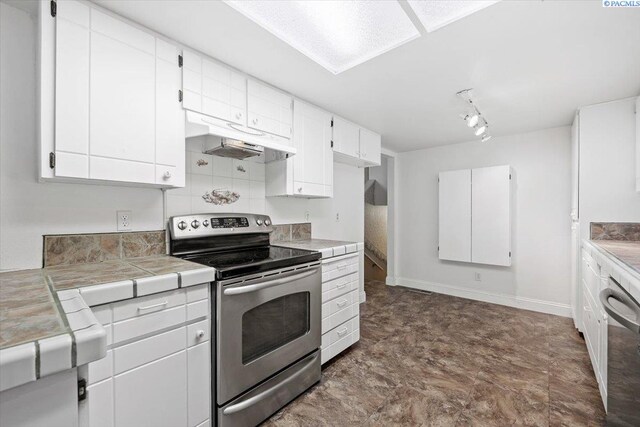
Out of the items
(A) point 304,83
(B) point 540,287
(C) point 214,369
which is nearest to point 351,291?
(C) point 214,369

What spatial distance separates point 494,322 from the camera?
10.1ft

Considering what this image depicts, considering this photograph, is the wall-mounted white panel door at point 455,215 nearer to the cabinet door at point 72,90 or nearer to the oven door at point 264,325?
the oven door at point 264,325

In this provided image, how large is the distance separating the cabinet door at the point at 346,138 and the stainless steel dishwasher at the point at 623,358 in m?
2.27

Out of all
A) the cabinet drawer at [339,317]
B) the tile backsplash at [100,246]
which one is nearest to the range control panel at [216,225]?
the tile backsplash at [100,246]

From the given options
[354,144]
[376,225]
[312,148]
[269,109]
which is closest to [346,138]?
[354,144]

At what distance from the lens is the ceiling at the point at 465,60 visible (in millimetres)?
1432

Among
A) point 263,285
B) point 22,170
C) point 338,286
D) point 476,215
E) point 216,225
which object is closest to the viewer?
point 22,170

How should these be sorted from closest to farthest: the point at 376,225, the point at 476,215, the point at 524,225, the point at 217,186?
the point at 217,186
the point at 524,225
the point at 476,215
the point at 376,225

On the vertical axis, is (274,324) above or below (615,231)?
below

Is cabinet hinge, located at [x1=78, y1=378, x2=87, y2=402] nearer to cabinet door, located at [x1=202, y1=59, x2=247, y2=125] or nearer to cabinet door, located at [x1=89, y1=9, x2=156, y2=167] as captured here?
cabinet door, located at [x1=89, y1=9, x2=156, y2=167]

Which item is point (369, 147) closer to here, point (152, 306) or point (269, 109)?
point (269, 109)

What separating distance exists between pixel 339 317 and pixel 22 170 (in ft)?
7.20

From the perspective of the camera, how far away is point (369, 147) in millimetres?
3369

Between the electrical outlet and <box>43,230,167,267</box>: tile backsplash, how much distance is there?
0.04 m
